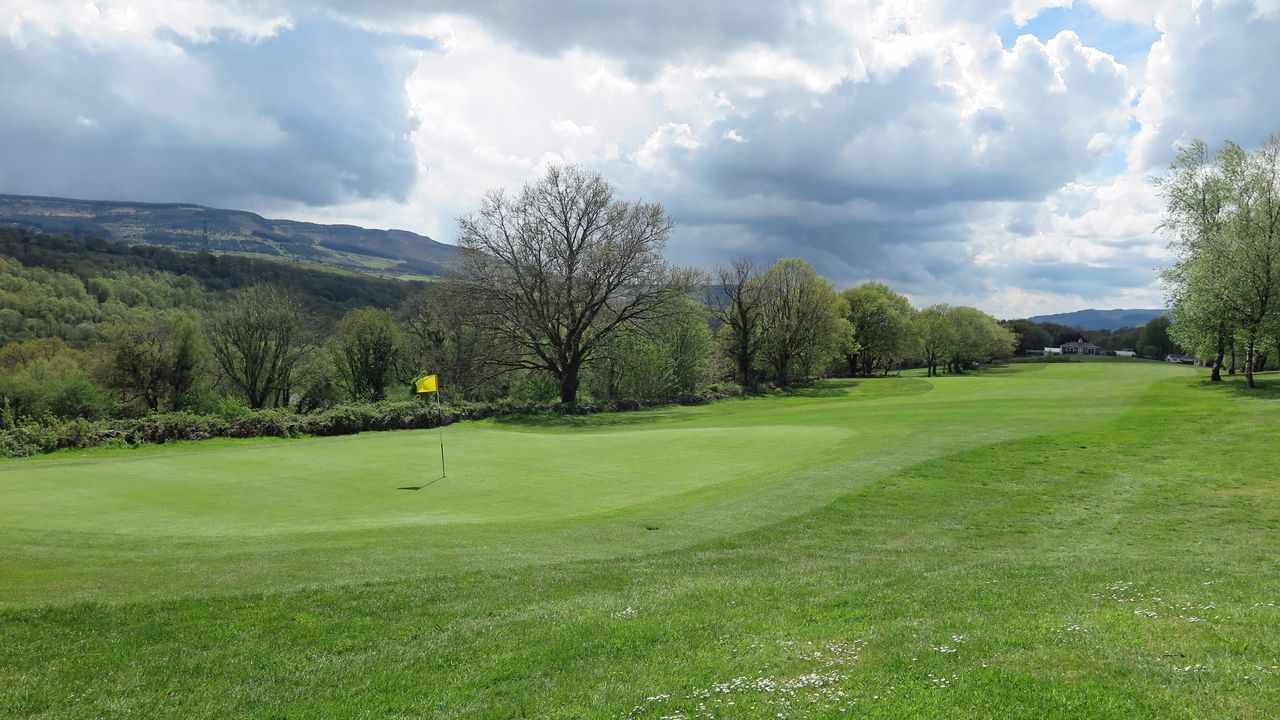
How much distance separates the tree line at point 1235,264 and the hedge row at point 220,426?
153 feet

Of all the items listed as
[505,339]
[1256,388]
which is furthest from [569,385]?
[1256,388]

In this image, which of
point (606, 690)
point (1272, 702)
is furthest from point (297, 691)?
point (1272, 702)

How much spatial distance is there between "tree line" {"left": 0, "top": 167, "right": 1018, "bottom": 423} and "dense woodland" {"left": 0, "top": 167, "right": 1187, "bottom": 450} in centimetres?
13

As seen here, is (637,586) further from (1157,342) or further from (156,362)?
(1157,342)

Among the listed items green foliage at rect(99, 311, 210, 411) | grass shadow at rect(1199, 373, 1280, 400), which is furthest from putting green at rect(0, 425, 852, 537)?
green foliage at rect(99, 311, 210, 411)

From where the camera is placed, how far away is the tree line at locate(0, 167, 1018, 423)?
152 ft

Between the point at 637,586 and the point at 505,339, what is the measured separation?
38267mm

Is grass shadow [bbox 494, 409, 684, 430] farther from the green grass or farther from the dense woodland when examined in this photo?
the green grass

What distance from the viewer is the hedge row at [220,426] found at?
2559 centimetres

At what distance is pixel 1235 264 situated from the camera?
130 feet

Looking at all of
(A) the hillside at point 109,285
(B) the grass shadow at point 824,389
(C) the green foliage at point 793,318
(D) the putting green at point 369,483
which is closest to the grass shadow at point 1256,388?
(B) the grass shadow at point 824,389

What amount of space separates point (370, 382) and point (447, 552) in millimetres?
49202

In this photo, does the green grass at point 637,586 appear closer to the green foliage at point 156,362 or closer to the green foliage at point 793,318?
the green foliage at point 156,362

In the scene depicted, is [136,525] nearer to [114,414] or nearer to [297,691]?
[297,691]
